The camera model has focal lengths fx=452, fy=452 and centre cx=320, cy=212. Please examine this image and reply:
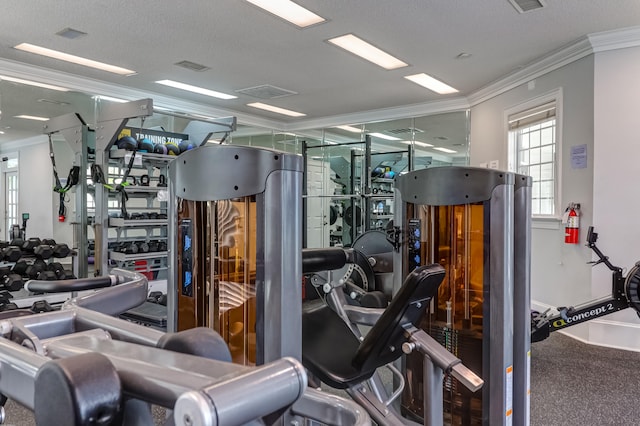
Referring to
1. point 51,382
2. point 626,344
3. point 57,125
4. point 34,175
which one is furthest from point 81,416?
point 34,175

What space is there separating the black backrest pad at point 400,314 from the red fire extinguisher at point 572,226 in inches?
134

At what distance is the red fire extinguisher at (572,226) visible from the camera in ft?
13.8

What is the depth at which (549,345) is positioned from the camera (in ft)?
12.6

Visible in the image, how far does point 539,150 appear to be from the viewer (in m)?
5.16

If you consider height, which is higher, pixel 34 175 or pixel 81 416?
pixel 34 175

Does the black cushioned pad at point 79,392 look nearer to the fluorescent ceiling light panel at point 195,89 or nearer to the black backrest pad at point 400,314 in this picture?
the black backrest pad at point 400,314

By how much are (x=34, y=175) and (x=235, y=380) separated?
11440 millimetres

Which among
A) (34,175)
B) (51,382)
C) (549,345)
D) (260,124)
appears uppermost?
(260,124)

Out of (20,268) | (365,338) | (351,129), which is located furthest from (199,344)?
(351,129)

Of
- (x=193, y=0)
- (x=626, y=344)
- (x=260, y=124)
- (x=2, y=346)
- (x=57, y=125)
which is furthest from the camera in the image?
(x=260, y=124)

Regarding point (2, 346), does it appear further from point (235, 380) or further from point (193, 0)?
point (193, 0)

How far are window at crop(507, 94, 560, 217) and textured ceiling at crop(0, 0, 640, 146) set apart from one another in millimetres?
584

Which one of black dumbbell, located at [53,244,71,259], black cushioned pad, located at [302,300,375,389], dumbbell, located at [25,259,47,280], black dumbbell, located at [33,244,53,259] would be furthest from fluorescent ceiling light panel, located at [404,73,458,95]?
dumbbell, located at [25,259,47,280]

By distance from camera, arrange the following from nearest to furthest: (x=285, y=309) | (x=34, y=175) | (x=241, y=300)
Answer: (x=285, y=309)
(x=241, y=300)
(x=34, y=175)
